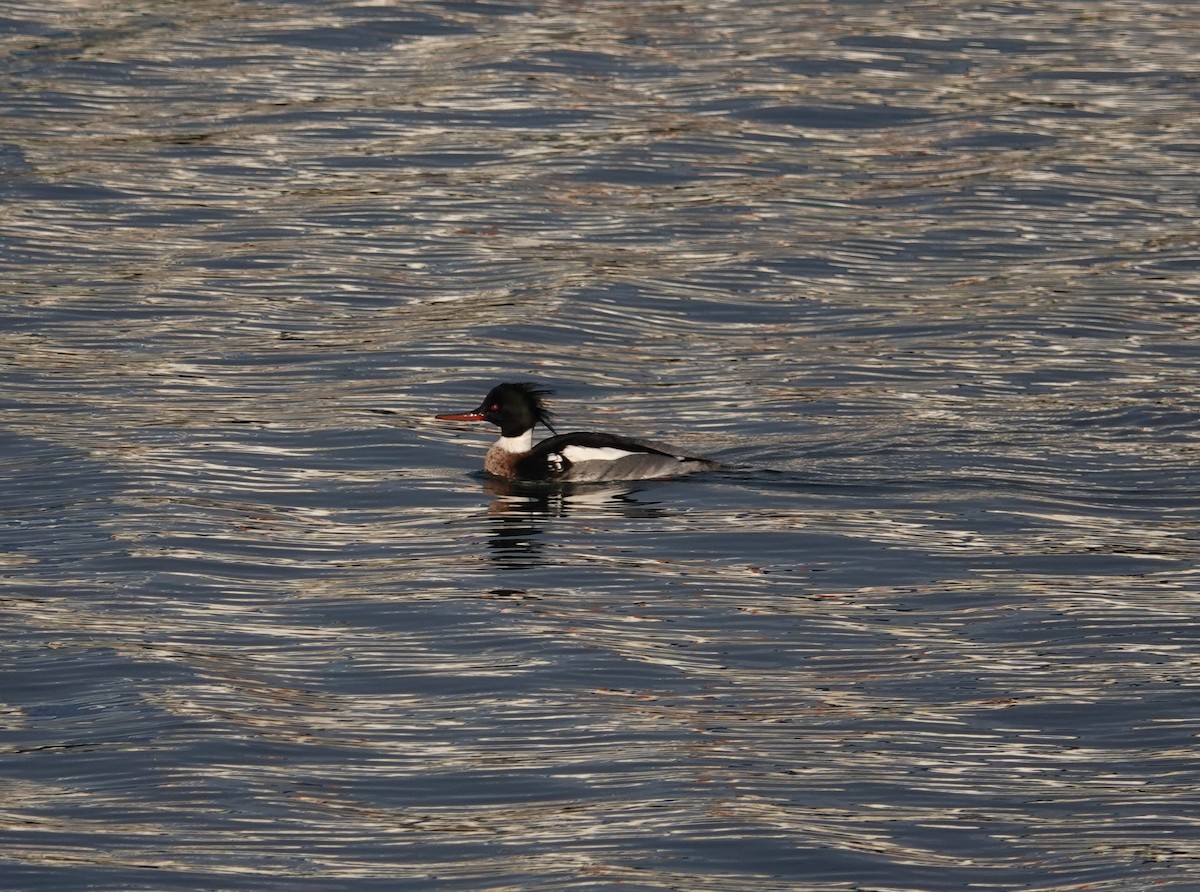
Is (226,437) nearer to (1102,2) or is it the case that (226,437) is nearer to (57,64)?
(57,64)

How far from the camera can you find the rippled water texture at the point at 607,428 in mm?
9406

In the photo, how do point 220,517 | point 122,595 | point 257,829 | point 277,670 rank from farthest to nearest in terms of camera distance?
point 220,517
point 122,595
point 277,670
point 257,829

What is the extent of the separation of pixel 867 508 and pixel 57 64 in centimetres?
1493

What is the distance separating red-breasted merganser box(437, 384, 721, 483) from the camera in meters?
14.8

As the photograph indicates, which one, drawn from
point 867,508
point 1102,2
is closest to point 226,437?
point 867,508

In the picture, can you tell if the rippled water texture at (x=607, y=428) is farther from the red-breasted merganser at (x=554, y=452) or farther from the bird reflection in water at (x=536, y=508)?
the red-breasted merganser at (x=554, y=452)

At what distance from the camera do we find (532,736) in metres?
10.1

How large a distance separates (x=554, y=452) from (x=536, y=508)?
63cm

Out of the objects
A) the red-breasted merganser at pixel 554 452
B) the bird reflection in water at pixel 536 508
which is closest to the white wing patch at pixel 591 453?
the red-breasted merganser at pixel 554 452

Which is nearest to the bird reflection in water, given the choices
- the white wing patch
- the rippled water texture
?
the rippled water texture

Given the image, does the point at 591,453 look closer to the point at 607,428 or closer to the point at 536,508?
the point at 536,508

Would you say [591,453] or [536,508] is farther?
[591,453]

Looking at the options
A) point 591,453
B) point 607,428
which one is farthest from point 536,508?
point 607,428

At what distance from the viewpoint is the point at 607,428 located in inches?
644
